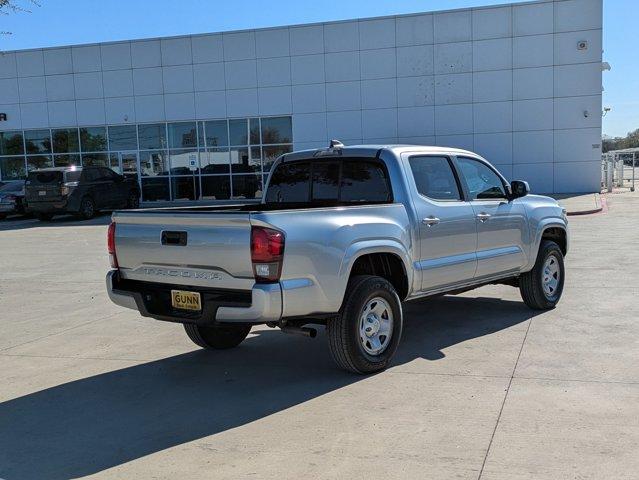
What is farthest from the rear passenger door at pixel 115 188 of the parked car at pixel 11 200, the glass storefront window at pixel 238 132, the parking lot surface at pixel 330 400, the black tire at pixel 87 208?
the parking lot surface at pixel 330 400

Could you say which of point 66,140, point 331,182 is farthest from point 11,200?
point 331,182

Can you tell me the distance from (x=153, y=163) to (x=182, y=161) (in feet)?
4.82

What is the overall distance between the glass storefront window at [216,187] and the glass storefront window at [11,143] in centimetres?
946

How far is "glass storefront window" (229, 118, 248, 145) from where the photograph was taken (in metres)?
28.7

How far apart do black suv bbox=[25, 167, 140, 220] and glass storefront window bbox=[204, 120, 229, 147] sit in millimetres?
5488

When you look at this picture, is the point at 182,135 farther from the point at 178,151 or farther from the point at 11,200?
the point at 11,200

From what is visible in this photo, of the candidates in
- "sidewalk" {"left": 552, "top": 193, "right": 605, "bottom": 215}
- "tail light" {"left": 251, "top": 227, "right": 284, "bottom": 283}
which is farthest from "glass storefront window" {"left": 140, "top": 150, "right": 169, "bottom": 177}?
"tail light" {"left": 251, "top": 227, "right": 284, "bottom": 283}

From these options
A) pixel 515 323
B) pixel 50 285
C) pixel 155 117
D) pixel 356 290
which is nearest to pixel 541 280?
pixel 515 323

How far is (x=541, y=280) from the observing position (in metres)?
7.64

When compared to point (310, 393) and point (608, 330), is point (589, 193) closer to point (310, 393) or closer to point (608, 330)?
point (608, 330)

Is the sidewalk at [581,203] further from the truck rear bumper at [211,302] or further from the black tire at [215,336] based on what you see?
the truck rear bumper at [211,302]

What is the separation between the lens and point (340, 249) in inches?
203

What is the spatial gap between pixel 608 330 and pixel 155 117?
84.8 feet

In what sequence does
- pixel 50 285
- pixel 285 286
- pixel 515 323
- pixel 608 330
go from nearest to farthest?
pixel 285 286 → pixel 608 330 → pixel 515 323 → pixel 50 285
